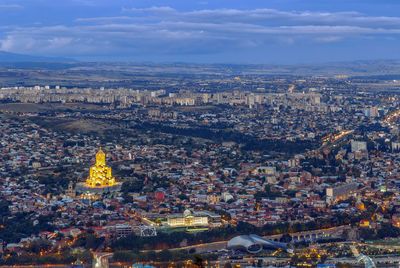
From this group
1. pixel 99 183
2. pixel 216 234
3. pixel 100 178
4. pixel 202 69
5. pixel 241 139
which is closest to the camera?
pixel 216 234

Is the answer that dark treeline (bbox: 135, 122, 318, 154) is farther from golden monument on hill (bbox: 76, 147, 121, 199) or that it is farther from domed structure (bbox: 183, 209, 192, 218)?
domed structure (bbox: 183, 209, 192, 218)

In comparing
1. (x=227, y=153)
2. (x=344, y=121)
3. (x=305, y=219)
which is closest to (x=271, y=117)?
(x=344, y=121)

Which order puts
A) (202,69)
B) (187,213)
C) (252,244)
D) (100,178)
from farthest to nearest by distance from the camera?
(202,69), (100,178), (187,213), (252,244)

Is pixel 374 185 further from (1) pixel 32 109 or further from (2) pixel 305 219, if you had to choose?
(1) pixel 32 109

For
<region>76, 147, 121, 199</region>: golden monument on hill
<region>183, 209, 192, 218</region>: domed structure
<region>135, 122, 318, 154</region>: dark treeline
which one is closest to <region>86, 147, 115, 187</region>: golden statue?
<region>76, 147, 121, 199</region>: golden monument on hill

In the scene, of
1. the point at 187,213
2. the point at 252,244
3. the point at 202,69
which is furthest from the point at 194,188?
the point at 202,69

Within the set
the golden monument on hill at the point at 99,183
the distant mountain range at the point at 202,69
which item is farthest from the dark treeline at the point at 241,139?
the distant mountain range at the point at 202,69

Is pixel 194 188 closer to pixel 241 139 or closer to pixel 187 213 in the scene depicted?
pixel 187 213

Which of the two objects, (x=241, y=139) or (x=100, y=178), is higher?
(x=100, y=178)
